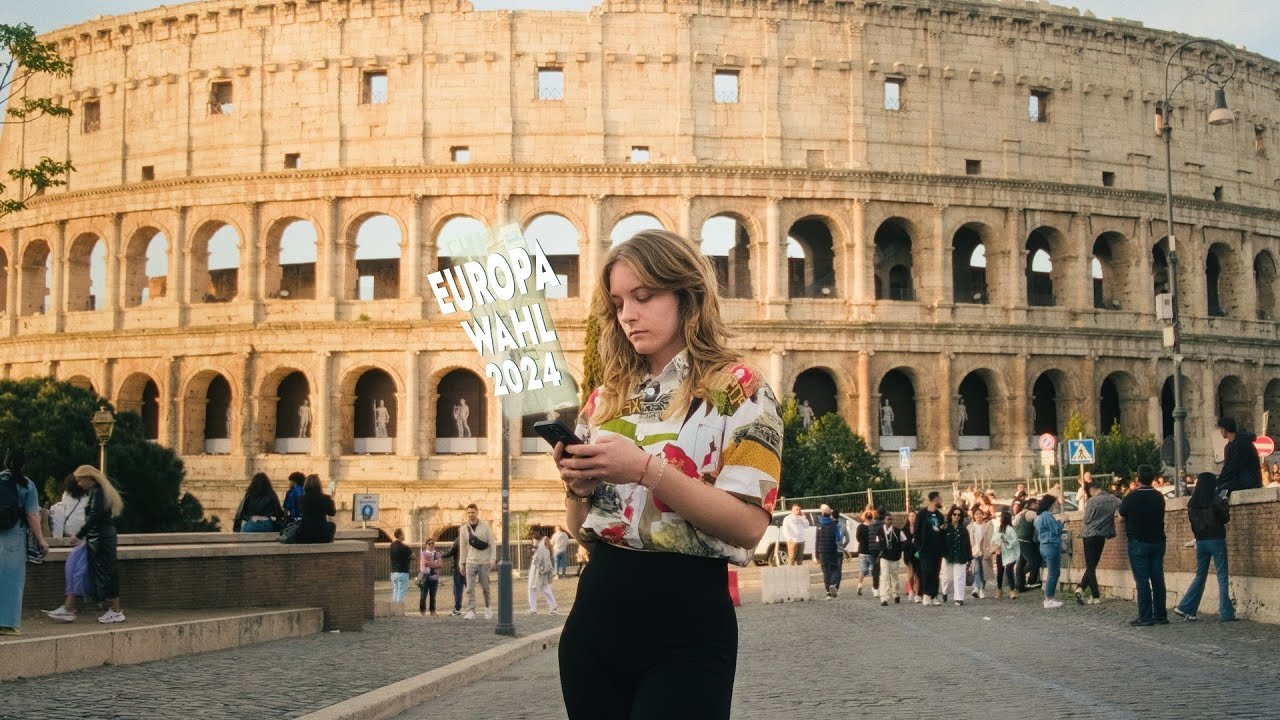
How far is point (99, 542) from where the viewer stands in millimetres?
14750

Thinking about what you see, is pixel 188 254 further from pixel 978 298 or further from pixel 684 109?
pixel 978 298

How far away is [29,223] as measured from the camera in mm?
51188

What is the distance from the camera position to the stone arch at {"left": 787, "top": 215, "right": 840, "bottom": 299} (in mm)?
49562

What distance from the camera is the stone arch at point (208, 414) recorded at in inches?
1850

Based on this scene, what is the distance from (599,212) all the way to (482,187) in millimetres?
3801

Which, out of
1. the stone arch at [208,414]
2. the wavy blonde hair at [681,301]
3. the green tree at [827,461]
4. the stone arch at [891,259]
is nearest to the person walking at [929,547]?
the green tree at [827,461]

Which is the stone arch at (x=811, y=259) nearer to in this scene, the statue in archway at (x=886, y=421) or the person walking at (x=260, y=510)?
the statue in archway at (x=886, y=421)

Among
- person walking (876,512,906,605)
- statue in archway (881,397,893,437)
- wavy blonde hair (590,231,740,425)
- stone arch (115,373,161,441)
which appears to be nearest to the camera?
wavy blonde hair (590,231,740,425)

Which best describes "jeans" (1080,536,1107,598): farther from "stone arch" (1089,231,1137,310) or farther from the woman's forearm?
"stone arch" (1089,231,1137,310)

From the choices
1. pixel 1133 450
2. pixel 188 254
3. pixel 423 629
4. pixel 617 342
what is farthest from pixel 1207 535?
pixel 188 254

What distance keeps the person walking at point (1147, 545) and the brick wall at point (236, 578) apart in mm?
9277

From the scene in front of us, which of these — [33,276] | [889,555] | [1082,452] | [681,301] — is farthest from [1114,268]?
[681,301]

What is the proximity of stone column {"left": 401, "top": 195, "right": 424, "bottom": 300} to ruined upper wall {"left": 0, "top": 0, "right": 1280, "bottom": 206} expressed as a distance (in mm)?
1444

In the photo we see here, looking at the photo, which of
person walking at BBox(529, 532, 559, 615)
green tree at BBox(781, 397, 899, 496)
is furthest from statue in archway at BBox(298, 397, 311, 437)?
person walking at BBox(529, 532, 559, 615)
